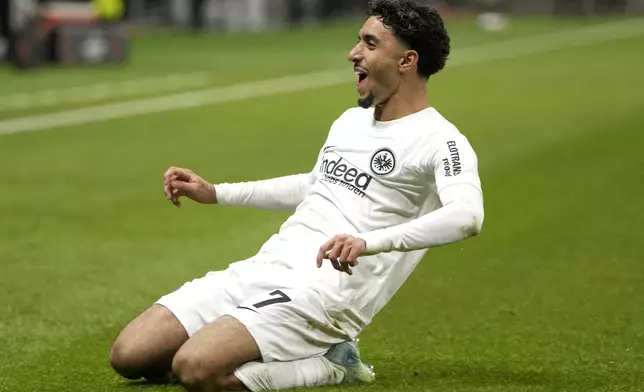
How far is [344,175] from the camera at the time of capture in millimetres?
5570

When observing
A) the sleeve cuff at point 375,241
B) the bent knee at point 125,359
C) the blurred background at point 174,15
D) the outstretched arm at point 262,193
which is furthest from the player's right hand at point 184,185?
the blurred background at point 174,15

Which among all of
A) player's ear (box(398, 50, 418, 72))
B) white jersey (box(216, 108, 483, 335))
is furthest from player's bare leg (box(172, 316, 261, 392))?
player's ear (box(398, 50, 418, 72))

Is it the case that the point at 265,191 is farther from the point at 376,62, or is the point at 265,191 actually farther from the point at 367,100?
the point at 376,62

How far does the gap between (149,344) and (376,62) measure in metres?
1.41

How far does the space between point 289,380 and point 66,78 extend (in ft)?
58.9

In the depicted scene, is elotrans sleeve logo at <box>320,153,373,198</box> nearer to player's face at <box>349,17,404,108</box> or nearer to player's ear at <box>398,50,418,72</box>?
player's face at <box>349,17,404,108</box>

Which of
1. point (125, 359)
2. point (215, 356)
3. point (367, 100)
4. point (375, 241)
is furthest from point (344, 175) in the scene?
point (125, 359)

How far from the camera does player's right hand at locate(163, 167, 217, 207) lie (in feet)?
19.0

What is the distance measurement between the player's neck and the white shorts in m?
0.75

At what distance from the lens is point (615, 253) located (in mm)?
9062

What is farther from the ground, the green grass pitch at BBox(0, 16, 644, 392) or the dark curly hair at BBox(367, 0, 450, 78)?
the dark curly hair at BBox(367, 0, 450, 78)

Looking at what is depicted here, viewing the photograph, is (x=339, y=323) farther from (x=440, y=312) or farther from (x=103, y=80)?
(x=103, y=80)

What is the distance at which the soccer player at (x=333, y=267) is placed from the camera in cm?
527

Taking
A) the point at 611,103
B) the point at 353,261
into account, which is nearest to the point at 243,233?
the point at 353,261
